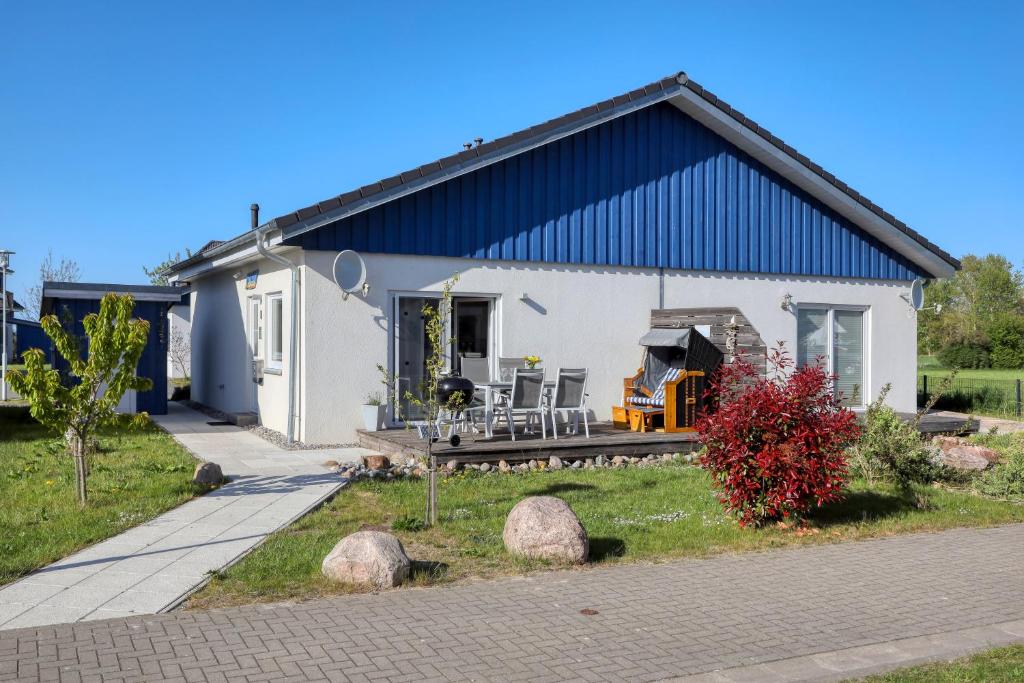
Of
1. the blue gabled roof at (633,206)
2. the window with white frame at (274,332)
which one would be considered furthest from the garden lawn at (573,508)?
the window with white frame at (274,332)

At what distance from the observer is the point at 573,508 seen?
30.2 ft

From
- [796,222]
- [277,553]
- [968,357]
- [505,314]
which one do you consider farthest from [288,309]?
[968,357]

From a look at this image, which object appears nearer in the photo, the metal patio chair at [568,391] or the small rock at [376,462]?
the small rock at [376,462]

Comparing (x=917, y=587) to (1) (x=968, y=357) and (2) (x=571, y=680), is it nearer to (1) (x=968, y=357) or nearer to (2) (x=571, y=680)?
(2) (x=571, y=680)

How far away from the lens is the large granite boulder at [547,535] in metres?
7.21

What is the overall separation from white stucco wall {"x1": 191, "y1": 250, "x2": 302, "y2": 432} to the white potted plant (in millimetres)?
1394

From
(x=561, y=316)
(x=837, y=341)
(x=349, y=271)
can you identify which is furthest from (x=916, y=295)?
(x=349, y=271)

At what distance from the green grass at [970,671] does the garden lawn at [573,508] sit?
8.71 ft

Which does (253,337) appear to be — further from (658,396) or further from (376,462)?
(658,396)

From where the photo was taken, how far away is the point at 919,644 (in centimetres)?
555

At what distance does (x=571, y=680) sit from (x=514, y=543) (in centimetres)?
248

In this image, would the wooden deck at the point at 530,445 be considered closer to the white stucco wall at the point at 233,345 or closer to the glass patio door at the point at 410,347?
the glass patio door at the point at 410,347

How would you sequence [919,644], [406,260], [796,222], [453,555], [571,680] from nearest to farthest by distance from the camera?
[571,680] < [919,644] < [453,555] < [406,260] < [796,222]

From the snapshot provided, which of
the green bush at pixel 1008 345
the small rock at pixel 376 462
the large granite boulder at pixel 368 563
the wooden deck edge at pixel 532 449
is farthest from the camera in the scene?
the green bush at pixel 1008 345
